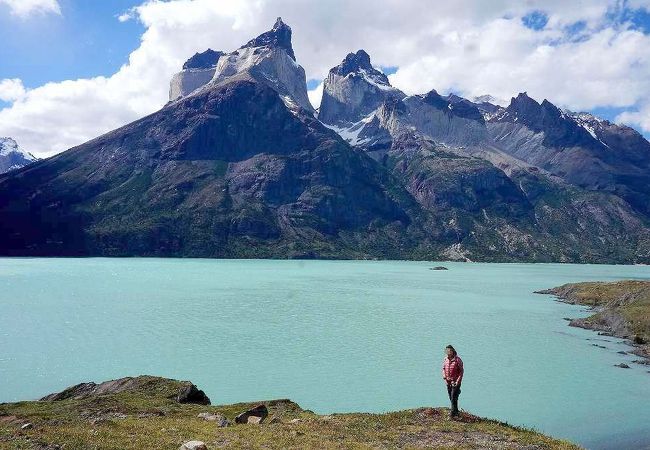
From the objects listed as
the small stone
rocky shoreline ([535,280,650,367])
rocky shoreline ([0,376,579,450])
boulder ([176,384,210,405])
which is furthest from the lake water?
the small stone

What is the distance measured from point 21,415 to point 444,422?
24.9 m

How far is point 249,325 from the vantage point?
281 ft

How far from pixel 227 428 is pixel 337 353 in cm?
3973

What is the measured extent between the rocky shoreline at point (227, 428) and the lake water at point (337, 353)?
13.7m

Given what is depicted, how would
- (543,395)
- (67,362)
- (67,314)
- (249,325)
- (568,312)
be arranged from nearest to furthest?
1. (543,395)
2. (67,362)
3. (249,325)
4. (67,314)
5. (568,312)

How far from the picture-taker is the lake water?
157 ft

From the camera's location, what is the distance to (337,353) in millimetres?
66438

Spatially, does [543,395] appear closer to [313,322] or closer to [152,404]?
[152,404]

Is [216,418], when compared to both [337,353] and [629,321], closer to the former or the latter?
[337,353]

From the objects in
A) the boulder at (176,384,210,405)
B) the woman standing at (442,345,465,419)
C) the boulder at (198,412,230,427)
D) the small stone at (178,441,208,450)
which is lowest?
the boulder at (176,384,210,405)

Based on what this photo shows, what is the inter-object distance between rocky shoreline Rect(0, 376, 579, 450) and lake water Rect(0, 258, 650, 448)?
1373cm

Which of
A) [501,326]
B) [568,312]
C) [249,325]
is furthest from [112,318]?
[568,312]

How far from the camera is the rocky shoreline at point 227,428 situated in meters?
23.4

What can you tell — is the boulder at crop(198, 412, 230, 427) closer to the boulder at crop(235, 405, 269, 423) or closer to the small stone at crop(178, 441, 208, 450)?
the boulder at crop(235, 405, 269, 423)
